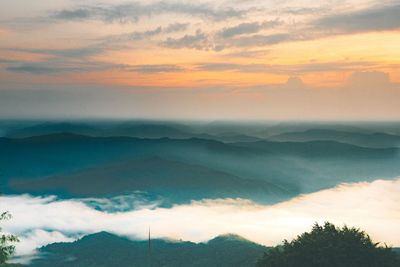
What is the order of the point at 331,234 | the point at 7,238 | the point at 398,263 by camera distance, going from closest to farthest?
the point at 7,238
the point at 398,263
the point at 331,234

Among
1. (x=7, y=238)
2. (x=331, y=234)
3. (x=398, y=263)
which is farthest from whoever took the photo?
(x=331, y=234)

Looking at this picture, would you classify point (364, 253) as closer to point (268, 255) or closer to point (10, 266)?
point (268, 255)

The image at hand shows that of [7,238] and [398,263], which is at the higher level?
[7,238]

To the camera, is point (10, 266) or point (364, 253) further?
point (364, 253)

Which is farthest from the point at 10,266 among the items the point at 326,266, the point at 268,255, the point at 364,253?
the point at 364,253

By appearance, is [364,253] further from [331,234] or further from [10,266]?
[10,266]

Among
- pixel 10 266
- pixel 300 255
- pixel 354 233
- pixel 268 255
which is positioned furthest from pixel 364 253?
pixel 10 266
